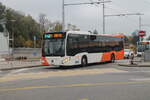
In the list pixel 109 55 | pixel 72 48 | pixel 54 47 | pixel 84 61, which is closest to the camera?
pixel 54 47

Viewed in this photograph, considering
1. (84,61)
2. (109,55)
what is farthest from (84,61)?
(109,55)

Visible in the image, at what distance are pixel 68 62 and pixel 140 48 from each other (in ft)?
93.4

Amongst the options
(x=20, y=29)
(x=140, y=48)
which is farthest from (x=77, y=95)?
(x=20, y=29)

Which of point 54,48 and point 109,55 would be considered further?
point 109,55

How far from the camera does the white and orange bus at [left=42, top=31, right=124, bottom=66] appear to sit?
19.9 meters

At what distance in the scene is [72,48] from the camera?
2045cm

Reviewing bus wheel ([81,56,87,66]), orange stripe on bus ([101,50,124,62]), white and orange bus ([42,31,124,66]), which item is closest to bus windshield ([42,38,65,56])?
white and orange bus ([42,31,124,66])

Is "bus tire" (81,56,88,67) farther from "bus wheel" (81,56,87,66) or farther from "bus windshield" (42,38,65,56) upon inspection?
"bus windshield" (42,38,65,56)

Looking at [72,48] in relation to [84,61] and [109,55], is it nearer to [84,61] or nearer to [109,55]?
[84,61]

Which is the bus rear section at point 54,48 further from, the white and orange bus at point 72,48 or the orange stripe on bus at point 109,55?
the orange stripe on bus at point 109,55

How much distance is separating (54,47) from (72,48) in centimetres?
150

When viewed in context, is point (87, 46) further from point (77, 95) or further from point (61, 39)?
point (77, 95)

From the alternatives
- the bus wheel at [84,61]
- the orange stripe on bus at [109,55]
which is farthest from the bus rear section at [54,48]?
the orange stripe on bus at [109,55]

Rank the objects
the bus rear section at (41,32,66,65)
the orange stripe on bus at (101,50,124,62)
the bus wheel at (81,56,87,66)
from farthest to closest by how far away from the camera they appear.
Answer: the orange stripe on bus at (101,50,124,62) → the bus wheel at (81,56,87,66) → the bus rear section at (41,32,66,65)
